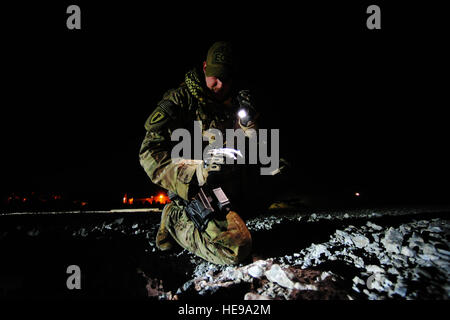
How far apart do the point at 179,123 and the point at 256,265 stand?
212 cm

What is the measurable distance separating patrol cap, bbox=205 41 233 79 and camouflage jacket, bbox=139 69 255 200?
0.71 feet

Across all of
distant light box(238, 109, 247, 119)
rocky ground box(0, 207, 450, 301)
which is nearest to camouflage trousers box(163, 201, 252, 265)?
rocky ground box(0, 207, 450, 301)

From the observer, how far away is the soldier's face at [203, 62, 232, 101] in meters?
2.85

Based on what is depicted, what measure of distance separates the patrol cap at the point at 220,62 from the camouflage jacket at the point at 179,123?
215 millimetres

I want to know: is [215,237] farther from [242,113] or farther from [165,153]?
[242,113]

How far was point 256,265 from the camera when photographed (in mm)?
1930

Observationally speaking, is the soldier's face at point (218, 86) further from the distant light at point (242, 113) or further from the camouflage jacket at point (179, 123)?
the distant light at point (242, 113)

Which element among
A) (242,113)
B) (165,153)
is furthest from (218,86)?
(165,153)

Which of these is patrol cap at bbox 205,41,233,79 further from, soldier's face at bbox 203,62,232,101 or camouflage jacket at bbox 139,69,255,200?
camouflage jacket at bbox 139,69,255,200

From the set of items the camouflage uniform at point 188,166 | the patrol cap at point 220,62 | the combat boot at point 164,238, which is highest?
the patrol cap at point 220,62

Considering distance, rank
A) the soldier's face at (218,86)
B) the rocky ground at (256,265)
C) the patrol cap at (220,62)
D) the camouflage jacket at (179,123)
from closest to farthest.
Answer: the rocky ground at (256,265) → the camouflage jacket at (179,123) → the patrol cap at (220,62) → the soldier's face at (218,86)

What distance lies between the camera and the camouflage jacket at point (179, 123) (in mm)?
2400

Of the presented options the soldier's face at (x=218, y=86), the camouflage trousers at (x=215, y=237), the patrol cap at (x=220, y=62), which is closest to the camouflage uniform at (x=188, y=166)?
the camouflage trousers at (x=215, y=237)
